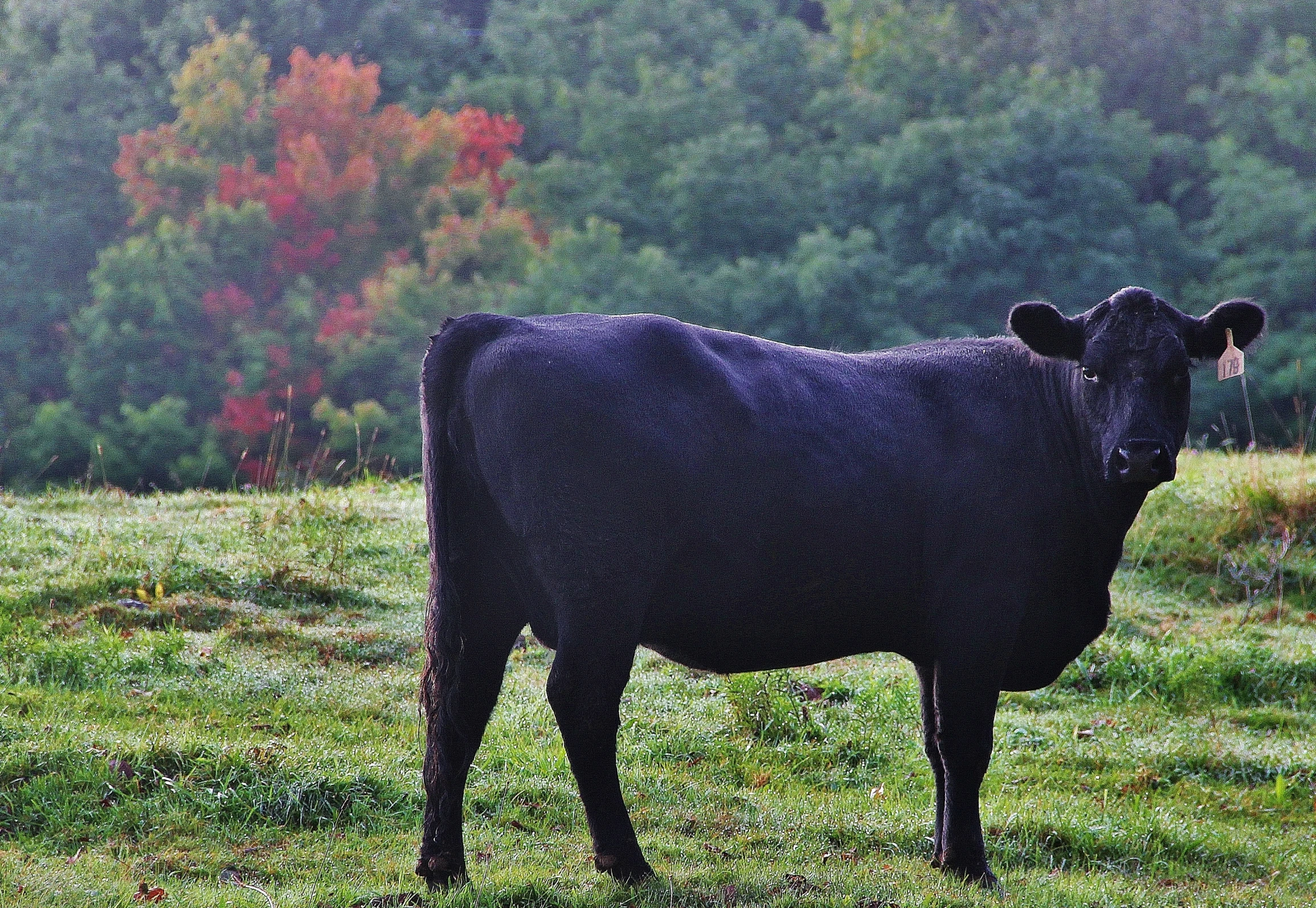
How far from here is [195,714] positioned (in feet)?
21.6

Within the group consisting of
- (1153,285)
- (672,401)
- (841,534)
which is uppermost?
(1153,285)

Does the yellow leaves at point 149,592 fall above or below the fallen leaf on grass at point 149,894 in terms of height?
above

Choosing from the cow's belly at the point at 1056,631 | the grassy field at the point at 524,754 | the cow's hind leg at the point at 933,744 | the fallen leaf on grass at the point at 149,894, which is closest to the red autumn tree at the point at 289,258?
the grassy field at the point at 524,754

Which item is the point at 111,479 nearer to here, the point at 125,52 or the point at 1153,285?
the point at 125,52

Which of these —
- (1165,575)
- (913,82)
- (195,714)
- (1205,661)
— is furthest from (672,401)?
(913,82)

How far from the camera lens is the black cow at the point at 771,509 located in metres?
4.55

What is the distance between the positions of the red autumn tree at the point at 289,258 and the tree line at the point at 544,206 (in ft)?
0.23

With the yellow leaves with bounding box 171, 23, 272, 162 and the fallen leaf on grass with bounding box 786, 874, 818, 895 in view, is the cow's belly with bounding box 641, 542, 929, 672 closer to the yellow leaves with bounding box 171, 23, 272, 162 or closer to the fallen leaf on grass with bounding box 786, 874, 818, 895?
the fallen leaf on grass with bounding box 786, 874, 818, 895

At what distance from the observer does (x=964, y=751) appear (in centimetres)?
515

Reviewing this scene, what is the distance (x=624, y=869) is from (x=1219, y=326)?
331 cm

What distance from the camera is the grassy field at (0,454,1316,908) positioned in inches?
203

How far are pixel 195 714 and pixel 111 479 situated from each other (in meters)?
16.8

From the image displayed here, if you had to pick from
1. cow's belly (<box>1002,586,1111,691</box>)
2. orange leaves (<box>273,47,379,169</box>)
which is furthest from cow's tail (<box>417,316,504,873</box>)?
orange leaves (<box>273,47,379,169</box>)

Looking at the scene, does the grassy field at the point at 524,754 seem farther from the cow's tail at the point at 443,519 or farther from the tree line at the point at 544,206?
the tree line at the point at 544,206
